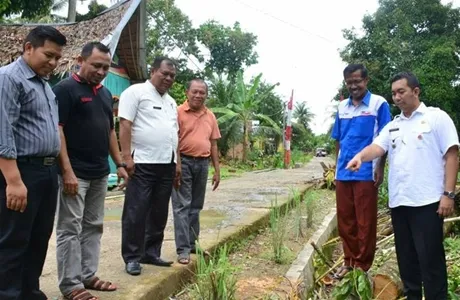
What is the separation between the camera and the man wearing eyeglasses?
4.18 meters

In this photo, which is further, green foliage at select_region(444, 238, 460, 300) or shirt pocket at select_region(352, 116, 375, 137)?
shirt pocket at select_region(352, 116, 375, 137)

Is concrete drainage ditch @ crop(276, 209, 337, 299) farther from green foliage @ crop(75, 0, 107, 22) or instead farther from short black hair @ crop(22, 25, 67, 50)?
green foliage @ crop(75, 0, 107, 22)

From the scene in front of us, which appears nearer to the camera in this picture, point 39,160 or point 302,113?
point 39,160

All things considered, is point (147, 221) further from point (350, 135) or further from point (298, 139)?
point (298, 139)

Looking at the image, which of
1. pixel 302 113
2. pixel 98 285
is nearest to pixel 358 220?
pixel 98 285

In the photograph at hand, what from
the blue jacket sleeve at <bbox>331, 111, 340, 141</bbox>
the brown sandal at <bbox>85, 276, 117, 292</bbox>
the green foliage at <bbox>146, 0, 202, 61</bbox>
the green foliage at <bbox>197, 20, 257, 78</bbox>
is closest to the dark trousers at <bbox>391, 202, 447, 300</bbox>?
the blue jacket sleeve at <bbox>331, 111, 340, 141</bbox>

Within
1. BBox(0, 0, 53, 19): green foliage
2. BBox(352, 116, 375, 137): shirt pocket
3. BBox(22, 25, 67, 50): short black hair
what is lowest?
BBox(352, 116, 375, 137): shirt pocket

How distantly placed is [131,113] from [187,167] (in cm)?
79

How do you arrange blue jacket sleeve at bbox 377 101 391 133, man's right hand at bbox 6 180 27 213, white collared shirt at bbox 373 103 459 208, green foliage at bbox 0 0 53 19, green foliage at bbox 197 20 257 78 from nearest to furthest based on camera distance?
man's right hand at bbox 6 180 27 213, white collared shirt at bbox 373 103 459 208, blue jacket sleeve at bbox 377 101 391 133, green foliage at bbox 0 0 53 19, green foliage at bbox 197 20 257 78

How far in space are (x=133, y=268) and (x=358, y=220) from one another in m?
1.97

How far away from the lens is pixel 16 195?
2.43m

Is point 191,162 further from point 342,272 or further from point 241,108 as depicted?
point 241,108

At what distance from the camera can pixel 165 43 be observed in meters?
29.2

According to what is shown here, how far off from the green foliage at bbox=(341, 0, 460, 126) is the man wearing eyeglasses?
1648cm
